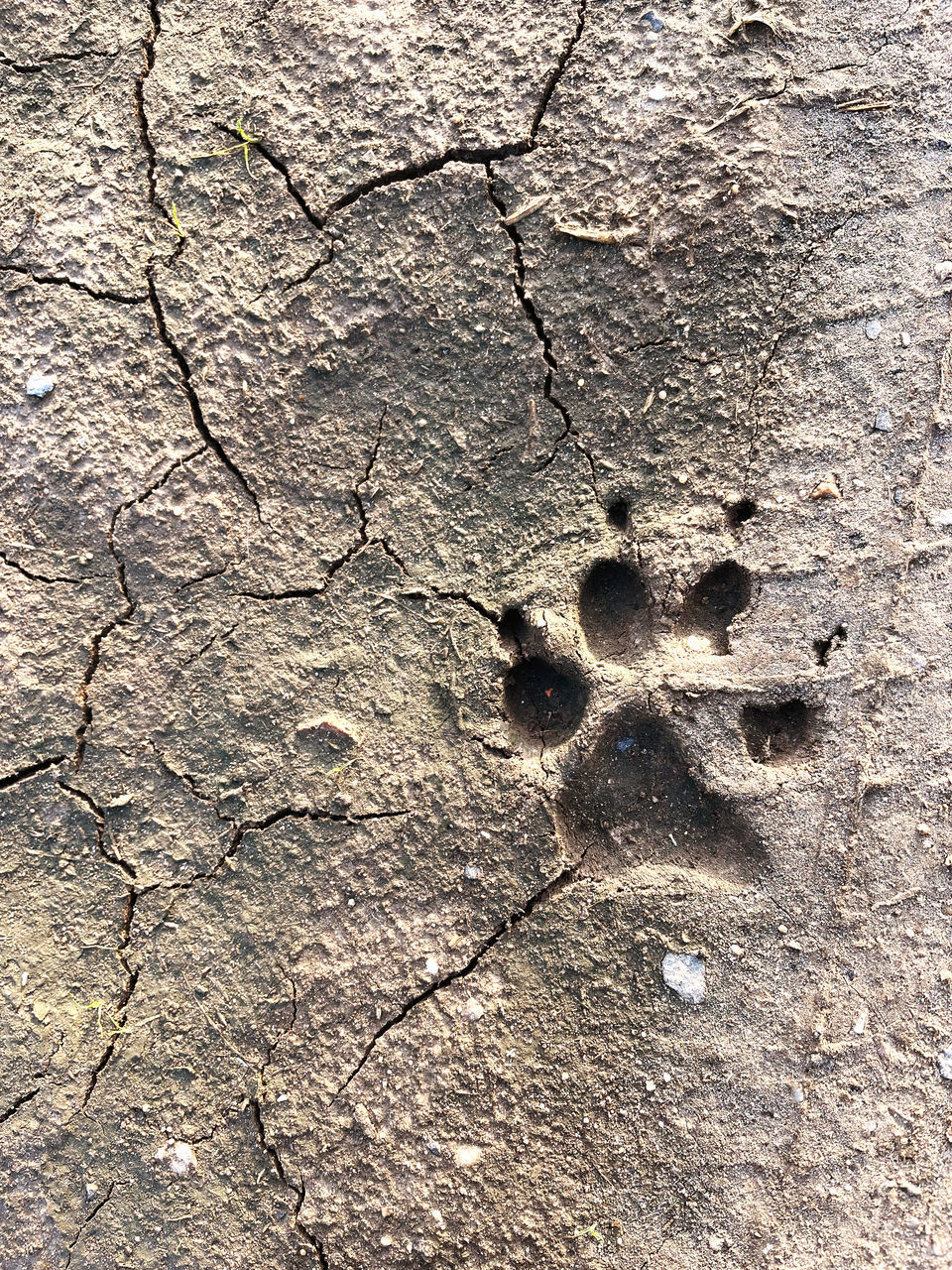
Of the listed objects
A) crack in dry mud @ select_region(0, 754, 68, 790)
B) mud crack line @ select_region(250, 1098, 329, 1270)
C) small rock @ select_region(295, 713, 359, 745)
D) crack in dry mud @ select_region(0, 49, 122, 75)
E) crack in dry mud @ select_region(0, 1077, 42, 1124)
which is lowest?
mud crack line @ select_region(250, 1098, 329, 1270)

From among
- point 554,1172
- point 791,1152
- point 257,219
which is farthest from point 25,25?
point 791,1152

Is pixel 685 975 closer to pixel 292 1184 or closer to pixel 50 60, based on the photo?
pixel 292 1184

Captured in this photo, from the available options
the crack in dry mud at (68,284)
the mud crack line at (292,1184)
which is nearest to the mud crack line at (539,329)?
the crack in dry mud at (68,284)

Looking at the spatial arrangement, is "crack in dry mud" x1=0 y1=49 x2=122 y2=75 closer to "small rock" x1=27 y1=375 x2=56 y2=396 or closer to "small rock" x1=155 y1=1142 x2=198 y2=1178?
"small rock" x1=27 y1=375 x2=56 y2=396

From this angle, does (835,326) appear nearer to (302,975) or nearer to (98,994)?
(302,975)

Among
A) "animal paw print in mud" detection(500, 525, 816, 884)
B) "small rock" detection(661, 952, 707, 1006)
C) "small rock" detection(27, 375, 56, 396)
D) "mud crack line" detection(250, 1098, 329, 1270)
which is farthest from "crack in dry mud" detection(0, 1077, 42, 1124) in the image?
"small rock" detection(27, 375, 56, 396)

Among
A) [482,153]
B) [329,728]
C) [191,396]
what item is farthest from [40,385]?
[482,153]

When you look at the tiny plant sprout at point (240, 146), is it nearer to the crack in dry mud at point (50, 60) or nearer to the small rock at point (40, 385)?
the crack in dry mud at point (50, 60)
